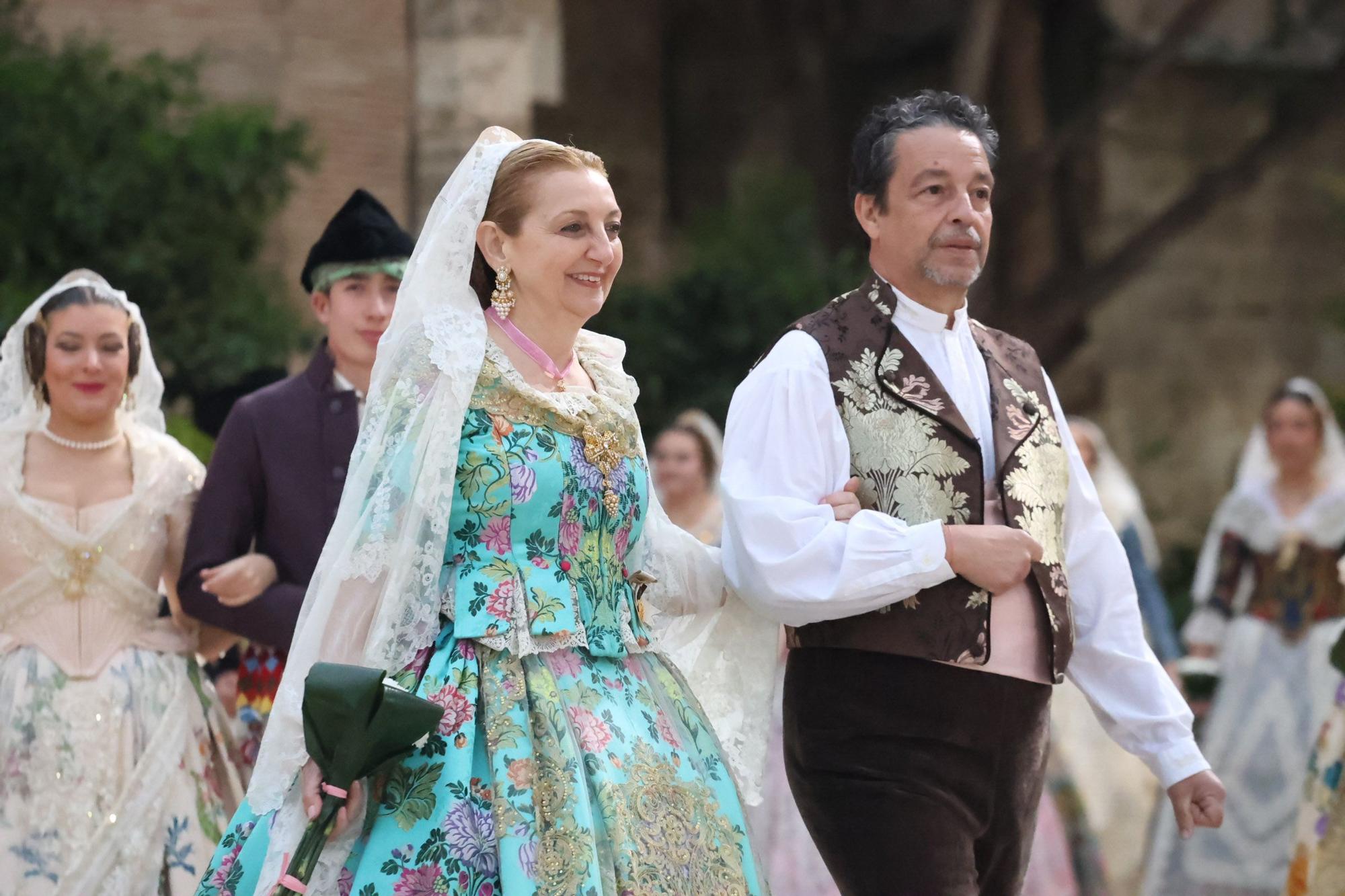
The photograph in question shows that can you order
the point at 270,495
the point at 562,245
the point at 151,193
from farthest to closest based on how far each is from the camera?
the point at 151,193 < the point at 270,495 < the point at 562,245

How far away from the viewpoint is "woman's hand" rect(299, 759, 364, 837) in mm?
3383

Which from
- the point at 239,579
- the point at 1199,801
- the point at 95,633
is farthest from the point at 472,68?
the point at 1199,801

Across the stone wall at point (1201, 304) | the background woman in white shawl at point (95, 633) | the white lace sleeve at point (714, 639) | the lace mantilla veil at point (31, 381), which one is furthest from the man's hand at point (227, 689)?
the stone wall at point (1201, 304)

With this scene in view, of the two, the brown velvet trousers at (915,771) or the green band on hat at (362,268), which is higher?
the green band on hat at (362,268)

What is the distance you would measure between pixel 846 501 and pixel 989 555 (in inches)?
11.4

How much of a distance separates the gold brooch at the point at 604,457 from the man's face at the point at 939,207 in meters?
0.74

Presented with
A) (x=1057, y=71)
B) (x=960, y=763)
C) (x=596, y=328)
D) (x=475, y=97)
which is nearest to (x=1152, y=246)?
(x=1057, y=71)

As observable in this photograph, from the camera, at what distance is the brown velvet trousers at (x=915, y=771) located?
12.2 ft

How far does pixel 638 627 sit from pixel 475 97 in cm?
648

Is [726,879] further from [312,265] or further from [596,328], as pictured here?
[596,328]

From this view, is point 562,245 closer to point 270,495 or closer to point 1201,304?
point 270,495

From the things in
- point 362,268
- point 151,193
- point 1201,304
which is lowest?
point 362,268

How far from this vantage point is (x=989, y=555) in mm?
3705

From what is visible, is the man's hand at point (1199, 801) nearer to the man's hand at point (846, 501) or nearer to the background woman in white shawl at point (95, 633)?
the man's hand at point (846, 501)
